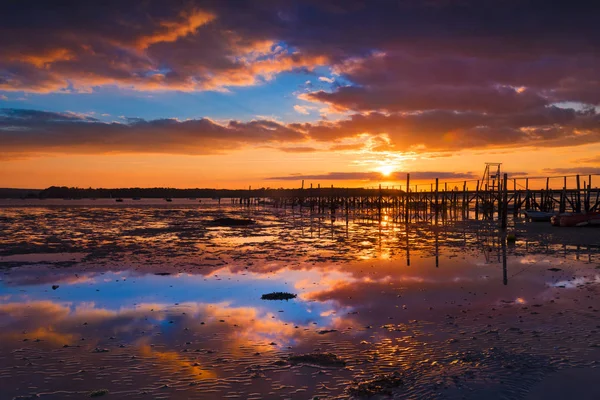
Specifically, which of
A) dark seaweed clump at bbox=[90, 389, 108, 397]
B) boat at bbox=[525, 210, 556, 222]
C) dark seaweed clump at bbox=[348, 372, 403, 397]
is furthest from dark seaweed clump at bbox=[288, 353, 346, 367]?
boat at bbox=[525, 210, 556, 222]

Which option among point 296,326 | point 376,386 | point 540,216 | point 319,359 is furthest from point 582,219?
point 376,386

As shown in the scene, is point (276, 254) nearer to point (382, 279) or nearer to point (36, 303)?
point (382, 279)

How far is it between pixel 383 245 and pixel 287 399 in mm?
20594

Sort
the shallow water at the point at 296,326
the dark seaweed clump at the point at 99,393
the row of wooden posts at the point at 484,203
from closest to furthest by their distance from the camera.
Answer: the dark seaweed clump at the point at 99,393, the shallow water at the point at 296,326, the row of wooden posts at the point at 484,203

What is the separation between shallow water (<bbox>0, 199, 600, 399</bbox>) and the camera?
23.1ft

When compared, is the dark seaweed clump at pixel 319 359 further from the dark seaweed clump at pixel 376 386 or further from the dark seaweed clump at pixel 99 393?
the dark seaweed clump at pixel 99 393

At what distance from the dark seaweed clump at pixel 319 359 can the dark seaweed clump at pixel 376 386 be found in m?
0.84

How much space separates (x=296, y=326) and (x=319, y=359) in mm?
2227

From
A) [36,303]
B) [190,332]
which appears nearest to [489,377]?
[190,332]

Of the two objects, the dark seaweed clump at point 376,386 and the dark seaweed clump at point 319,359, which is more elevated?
the dark seaweed clump at point 376,386

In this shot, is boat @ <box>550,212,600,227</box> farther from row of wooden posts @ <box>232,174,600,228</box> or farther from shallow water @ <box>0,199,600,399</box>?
shallow water @ <box>0,199,600,399</box>

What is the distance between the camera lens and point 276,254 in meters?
22.5

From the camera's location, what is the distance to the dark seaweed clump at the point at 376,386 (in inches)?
260

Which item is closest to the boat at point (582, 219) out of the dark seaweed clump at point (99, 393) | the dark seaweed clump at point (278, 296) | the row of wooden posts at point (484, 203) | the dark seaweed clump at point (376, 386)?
the row of wooden posts at point (484, 203)
